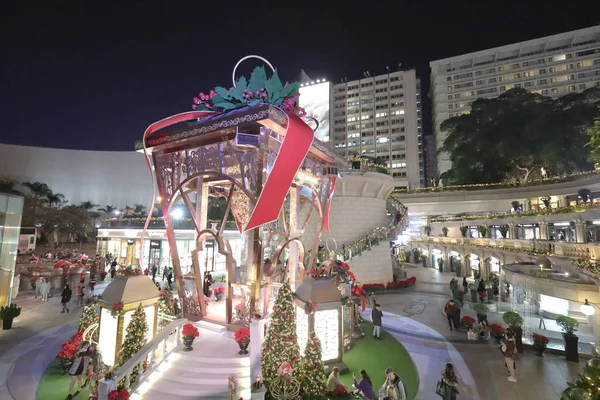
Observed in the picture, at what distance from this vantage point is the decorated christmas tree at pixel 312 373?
7.82m

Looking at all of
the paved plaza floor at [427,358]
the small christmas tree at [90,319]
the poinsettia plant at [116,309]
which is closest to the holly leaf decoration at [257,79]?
the poinsettia plant at [116,309]

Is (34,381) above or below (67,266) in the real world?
below

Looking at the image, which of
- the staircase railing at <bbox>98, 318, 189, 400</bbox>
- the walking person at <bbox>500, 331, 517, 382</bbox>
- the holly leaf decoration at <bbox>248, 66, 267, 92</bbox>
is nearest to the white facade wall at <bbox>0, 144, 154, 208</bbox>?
the holly leaf decoration at <bbox>248, 66, 267, 92</bbox>

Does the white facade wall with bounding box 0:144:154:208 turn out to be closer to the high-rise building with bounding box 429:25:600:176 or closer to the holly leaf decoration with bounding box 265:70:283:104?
the holly leaf decoration with bounding box 265:70:283:104

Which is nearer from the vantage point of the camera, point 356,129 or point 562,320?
point 562,320

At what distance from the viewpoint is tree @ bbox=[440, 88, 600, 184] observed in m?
38.1

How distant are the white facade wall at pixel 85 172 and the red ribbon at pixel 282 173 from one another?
58234 mm

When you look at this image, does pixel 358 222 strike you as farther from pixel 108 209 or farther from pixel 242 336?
pixel 108 209

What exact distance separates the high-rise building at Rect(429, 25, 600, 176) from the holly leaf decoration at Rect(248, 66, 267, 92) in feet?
237

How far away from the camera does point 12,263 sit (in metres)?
15.1

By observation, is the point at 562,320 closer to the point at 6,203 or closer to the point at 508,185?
the point at 6,203

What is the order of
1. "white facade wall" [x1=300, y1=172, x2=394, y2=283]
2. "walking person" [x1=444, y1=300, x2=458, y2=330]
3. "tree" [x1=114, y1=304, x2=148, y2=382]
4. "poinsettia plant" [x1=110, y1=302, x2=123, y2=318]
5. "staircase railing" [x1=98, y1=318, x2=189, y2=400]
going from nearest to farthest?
"staircase railing" [x1=98, y1=318, x2=189, y2=400], "tree" [x1=114, y1=304, x2=148, y2=382], "poinsettia plant" [x1=110, y1=302, x2=123, y2=318], "walking person" [x1=444, y1=300, x2=458, y2=330], "white facade wall" [x1=300, y1=172, x2=394, y2=283]

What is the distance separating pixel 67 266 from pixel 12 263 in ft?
20.7

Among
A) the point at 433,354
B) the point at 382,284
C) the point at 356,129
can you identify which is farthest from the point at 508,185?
the point at 356,129
